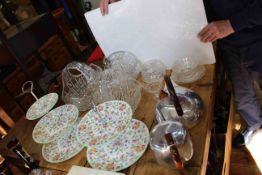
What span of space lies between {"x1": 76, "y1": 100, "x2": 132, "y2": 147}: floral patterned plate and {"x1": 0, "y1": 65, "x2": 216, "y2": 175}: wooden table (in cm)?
9

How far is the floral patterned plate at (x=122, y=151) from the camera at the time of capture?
0.93 m

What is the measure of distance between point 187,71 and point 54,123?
0.70 meters

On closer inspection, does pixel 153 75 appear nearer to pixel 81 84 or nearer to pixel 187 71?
pixel 187 71

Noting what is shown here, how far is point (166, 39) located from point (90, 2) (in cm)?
268

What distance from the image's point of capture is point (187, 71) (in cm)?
119

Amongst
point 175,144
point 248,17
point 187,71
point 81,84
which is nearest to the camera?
point 175,144

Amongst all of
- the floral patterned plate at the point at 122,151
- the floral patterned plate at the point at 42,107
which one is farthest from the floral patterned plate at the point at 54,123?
the floral patterned plate at the point at 122,151

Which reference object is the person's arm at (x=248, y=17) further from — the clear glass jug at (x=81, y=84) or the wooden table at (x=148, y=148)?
the clear glass jug at (x=81, y=84)

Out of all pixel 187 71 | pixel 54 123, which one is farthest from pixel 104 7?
pixel 54 123

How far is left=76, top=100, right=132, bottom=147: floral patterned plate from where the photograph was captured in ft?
3.10

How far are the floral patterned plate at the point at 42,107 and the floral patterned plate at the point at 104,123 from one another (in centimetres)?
32

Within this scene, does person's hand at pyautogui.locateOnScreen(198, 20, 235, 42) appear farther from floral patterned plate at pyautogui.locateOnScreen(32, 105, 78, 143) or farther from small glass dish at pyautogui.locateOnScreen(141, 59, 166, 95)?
floral patterned plate at pyautogui.locateOnScreen(32, 105, 78, 143)

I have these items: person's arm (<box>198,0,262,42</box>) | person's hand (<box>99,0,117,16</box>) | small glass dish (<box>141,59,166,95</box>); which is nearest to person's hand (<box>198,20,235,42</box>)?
person's arm (<box>198,0,262,42</box>)

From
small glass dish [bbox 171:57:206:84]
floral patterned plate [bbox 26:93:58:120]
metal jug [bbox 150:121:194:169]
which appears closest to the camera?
metal jug [bbox 150:121:194:169]
